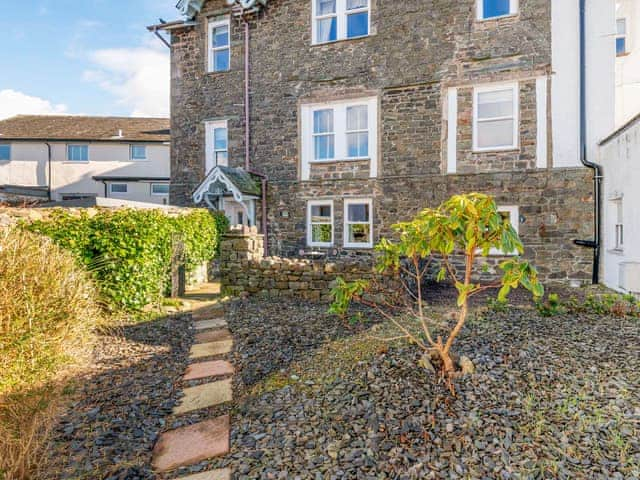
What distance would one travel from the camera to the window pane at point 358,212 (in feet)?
40.5

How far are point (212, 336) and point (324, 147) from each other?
8289 mm

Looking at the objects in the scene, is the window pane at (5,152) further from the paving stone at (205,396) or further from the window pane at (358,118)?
the paving stone at (205,396)

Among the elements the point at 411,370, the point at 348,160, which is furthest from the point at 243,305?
the point at 348,160

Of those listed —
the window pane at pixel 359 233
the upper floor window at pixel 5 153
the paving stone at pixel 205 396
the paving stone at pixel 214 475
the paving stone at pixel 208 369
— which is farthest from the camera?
the upper floor window at pixel 5 153

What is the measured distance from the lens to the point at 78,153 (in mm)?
24875

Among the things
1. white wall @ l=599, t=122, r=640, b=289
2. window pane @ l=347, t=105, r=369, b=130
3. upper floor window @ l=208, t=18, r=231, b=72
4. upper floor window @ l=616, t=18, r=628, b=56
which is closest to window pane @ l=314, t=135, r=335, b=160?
window pane @ l=347, t=105, r=369, b=130

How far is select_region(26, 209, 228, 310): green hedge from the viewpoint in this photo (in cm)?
640

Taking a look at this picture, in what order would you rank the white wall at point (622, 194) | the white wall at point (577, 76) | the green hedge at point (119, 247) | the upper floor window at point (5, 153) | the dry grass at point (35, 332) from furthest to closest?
the upper floor window at point (5, 153), the white wall at point (577, 76), the white wall at point (622, 194), the green hedge at point (119, 247), the dry grass at point (35, 332)

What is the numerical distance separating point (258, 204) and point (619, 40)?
1259 cm

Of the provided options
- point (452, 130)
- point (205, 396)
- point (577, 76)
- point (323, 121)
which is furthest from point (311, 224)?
point (205, 396)

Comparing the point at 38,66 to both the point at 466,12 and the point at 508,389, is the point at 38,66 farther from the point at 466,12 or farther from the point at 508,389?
the point at 508,389

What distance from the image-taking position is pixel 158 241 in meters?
7.54

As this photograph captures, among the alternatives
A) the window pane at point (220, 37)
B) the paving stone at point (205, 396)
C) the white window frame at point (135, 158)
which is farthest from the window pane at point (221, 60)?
the white window frame at point (135, 158)

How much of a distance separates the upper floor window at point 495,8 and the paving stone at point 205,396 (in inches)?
455
